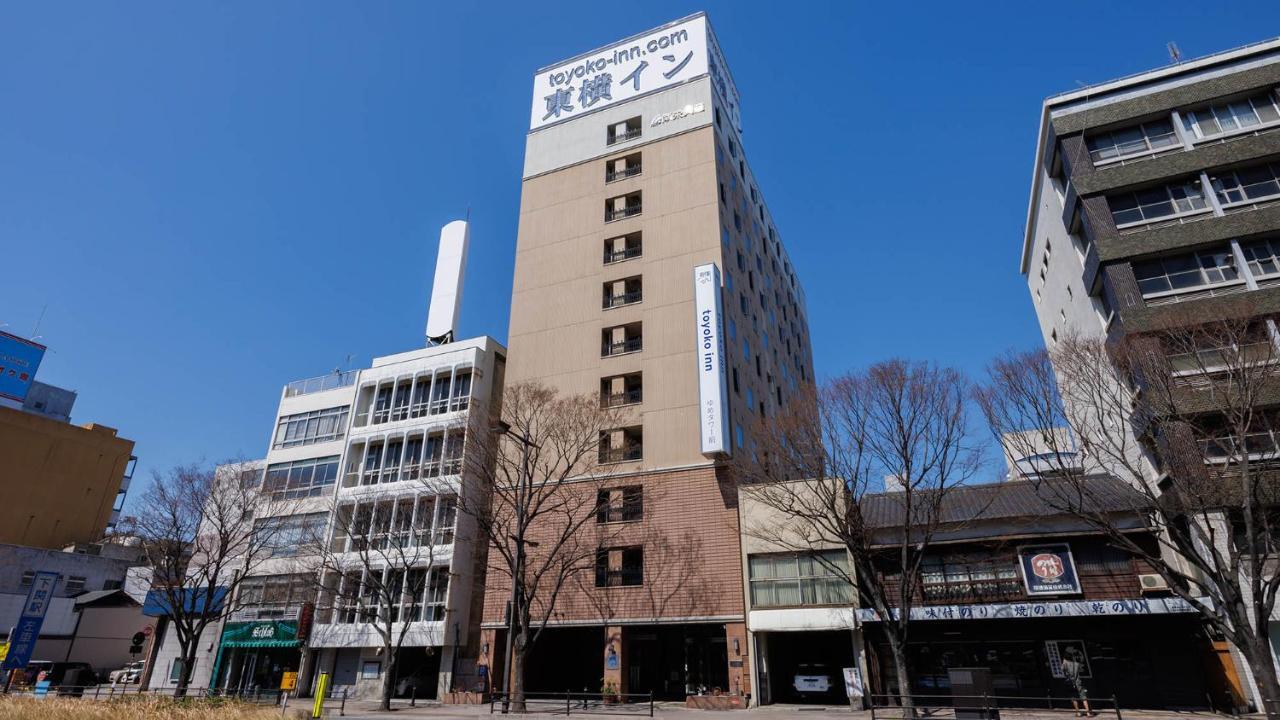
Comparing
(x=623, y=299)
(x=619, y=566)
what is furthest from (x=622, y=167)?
(x=619, y=566)

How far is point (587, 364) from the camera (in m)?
39.2

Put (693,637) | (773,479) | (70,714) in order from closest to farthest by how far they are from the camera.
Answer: (70,714)
(773,479)
(693,637)

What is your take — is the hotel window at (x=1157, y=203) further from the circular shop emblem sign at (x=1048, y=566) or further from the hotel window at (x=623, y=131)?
the hotel window at (x=623, y=131)

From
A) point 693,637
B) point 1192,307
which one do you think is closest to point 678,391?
point 693,637

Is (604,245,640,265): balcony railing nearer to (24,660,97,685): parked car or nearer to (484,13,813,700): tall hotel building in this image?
(484,13,813,700): tall hotel building

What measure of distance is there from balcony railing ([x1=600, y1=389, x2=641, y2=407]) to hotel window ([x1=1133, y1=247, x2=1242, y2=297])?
81.9ft

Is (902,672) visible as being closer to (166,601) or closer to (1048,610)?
(1048,610)

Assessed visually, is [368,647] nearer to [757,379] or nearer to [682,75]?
[757,379]

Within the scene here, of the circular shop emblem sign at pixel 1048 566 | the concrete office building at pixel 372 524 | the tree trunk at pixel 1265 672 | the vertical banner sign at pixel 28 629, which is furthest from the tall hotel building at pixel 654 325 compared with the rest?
the vertical banner sign at pixel 28 629

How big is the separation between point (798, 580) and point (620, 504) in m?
10.0

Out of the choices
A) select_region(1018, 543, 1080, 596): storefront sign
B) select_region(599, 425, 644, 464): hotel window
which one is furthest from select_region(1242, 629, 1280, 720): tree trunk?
select_region(599, 425, 644, 464): hotel window

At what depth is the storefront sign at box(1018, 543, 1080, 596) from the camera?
26.6 m

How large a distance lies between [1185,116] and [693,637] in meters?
35.3

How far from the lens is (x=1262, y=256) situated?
92.8 ft
